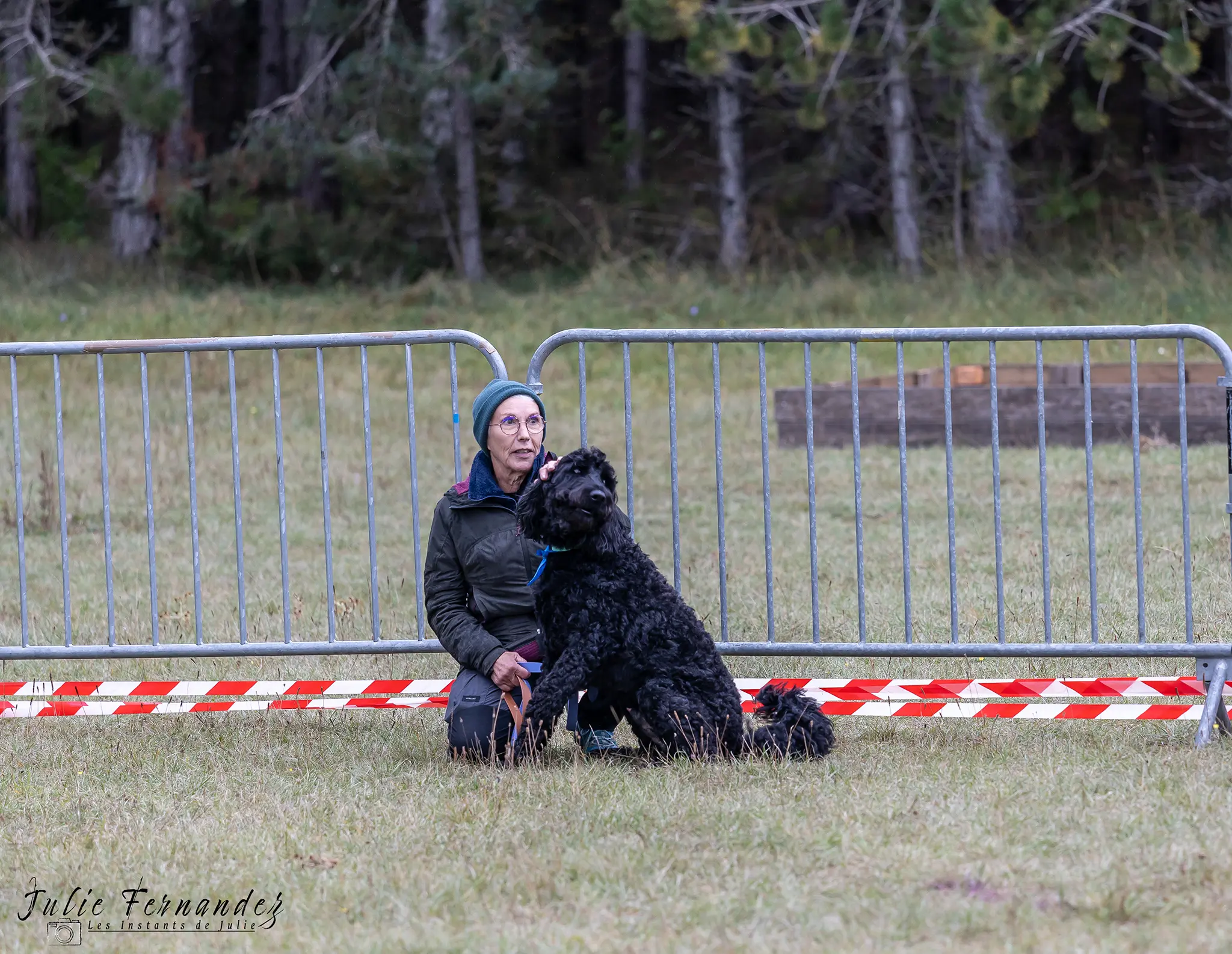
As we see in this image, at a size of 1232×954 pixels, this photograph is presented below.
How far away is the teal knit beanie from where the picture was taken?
17.0ft

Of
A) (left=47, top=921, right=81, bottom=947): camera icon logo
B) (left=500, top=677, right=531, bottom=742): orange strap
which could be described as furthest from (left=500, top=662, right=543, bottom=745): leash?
(left=47, top=921, right=81, bottom=947): camera icon logo

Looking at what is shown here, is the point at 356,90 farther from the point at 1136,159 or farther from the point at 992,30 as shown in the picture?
the point at 1136,159

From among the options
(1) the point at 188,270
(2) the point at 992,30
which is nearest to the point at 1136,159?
(2) the point at 992,30

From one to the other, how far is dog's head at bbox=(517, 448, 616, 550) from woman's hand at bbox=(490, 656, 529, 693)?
21.0 inches

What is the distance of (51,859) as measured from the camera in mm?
4324

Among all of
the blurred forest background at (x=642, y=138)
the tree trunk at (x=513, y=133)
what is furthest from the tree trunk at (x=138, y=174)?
the tree trunk at (x=513, y=133)

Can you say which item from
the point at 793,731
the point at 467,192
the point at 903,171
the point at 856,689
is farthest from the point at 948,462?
the point at 467,192

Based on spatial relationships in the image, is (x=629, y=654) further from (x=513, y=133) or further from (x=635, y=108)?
(x=635, y=108)

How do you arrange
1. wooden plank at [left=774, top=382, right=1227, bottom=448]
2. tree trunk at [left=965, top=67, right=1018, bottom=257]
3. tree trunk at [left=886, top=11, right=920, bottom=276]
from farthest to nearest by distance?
tree trunk at [left=965, top=67, right=1018, bottom=257]
tree trunk at [left=886, top=11, right=920, bottom=276]
wooden plank at [left=774, top=382, right=1227, bottom=448]

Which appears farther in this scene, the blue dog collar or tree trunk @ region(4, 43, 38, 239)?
tree trunk @ region(4, 43, 38, 239)

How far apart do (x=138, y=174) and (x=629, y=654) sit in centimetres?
2211

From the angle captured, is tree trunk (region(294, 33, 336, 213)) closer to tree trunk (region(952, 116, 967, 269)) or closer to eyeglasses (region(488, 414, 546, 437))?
tree trunk (region(952, 116, 967, 269))

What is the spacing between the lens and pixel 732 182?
23.9 m

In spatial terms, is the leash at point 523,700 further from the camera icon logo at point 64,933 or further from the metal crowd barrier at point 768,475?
the camera icon logo at point 64,933
